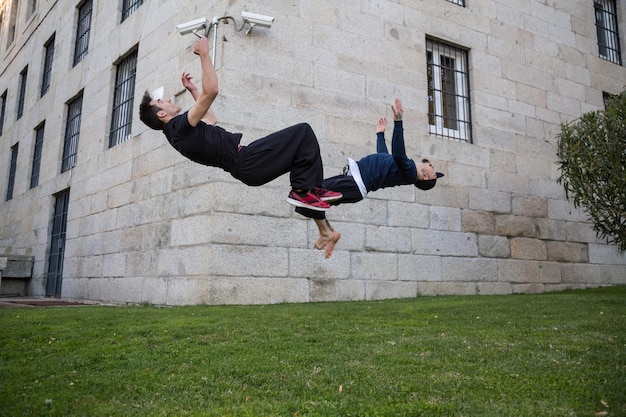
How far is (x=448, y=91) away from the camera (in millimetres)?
9484

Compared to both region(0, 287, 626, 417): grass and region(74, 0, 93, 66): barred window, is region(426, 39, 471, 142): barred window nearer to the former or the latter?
region(0, 287, 626, 417): grass

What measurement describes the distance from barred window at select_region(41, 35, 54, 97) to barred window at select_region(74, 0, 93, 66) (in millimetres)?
2062

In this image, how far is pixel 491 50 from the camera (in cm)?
982

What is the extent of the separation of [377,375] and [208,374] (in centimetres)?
108

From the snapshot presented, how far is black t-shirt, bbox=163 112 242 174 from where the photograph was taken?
3689mm

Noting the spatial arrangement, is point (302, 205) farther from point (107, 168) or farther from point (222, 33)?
point (107, 168)

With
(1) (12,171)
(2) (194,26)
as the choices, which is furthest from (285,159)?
(1) (12,171)

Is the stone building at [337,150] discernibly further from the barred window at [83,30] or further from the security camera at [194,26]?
the security camera at [194,26]

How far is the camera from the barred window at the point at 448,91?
9.27m

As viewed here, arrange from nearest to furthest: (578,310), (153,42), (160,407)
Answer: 1. (160,407)
2. (578,310)
3. (153,42)

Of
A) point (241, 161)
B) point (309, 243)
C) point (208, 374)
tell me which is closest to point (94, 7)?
point (309, 243)

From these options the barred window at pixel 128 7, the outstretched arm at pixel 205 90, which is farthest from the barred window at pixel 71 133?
the outstretched arm at pixel 205 90

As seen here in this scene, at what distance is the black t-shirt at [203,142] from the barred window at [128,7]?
7.62 metres

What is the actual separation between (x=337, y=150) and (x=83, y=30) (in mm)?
8136
